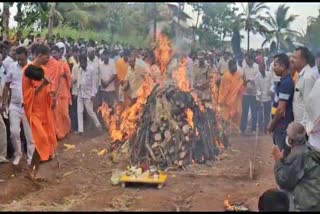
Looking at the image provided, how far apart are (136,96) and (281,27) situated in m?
36.3

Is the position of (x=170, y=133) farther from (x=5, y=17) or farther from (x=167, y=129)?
(x=5, y=17)

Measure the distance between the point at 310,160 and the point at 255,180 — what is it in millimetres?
3573

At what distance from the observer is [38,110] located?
7.67 meters

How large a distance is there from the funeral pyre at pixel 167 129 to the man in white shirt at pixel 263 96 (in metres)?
3.58

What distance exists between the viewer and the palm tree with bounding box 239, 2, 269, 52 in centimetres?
4116

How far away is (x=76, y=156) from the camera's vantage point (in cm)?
968

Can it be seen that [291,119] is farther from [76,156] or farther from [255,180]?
[76,156]

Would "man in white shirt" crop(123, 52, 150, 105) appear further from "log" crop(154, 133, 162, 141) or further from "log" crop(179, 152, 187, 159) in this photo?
"log" crop(179, 152, 187, 159)

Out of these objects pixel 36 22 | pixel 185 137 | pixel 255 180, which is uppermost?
pixel 36 22

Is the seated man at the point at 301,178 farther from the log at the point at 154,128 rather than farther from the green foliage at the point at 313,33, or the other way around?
the green foliage at the point at 313,33

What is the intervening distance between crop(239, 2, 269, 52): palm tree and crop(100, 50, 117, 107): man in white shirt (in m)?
28.0

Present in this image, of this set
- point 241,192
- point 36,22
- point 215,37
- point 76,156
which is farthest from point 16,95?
point 215,37

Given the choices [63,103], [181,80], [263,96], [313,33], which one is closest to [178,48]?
[263,96]

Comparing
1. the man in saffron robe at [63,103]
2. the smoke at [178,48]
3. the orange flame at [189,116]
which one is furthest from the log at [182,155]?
the smoke at [178,48]
